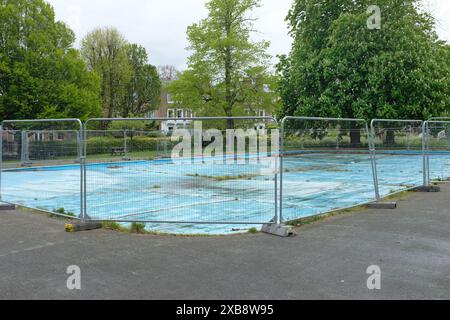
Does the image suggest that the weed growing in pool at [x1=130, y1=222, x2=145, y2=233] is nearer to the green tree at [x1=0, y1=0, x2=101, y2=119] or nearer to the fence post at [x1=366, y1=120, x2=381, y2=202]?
the fence post at [x1=366, y1=120, x2=381, y2=202]

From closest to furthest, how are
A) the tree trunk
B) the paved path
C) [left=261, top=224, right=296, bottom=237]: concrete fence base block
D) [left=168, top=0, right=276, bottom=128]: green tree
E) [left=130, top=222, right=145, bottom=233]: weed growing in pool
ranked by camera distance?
the paved path, [left=261, top=224, right=296, bottom=237]: concrete fence base block, [left=130, top=222, right=145, bottom=233]: weed growing in pool, the tree trunk, [left=168, top=0, right=276, bottom=128]: green tree

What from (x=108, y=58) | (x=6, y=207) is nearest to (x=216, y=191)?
(x=6, y=207)

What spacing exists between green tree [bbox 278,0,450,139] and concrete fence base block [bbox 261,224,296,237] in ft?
74.2

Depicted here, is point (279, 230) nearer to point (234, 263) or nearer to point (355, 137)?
point (234, 263)

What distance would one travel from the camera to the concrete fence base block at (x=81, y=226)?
23.9 ft

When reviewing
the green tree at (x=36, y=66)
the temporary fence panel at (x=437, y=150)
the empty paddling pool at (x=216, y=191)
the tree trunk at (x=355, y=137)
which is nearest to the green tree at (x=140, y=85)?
the green tree at (x=36, y=66)

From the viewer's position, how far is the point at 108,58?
48.4 m

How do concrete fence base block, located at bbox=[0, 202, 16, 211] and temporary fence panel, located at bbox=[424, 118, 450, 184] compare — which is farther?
temporary fence panel, located at bbox=[424, 118, 450, 184]

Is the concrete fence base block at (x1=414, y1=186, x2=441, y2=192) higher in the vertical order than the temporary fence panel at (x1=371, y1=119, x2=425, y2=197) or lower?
lower

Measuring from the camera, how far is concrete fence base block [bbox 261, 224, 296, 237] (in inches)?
270

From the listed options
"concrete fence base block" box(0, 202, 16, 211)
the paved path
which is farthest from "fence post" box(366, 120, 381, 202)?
"concrete fence base block" box(0, 202, 16, 211)

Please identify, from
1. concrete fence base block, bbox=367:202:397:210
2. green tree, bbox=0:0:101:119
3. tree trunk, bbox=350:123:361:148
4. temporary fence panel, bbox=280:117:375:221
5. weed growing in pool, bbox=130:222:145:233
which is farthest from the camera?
green tree, bbox=0:0:101:119
